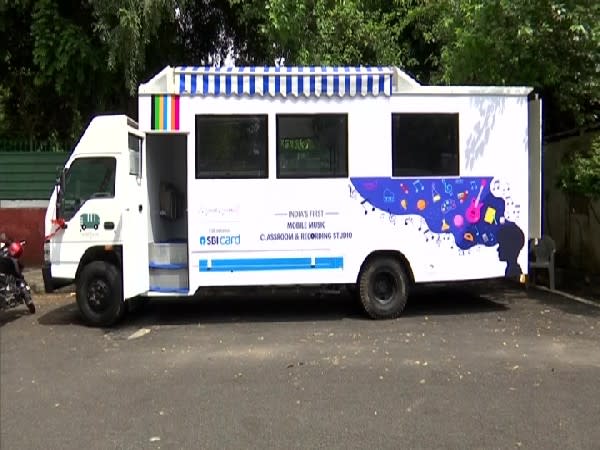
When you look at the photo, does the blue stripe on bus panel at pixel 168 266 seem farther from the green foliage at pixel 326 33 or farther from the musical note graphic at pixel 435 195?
the green foliage at pixel 326 33

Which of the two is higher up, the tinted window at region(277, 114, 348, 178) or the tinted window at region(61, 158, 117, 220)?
the tinted window at region(277, 114, 348, 178)

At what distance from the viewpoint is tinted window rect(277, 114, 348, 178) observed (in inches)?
330

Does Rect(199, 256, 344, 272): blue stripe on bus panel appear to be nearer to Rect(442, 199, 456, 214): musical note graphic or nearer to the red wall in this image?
Rect(442, 199, 456, 214): musical note graphic

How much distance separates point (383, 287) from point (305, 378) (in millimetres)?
2848

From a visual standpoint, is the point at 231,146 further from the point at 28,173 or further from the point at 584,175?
the point at 28,173

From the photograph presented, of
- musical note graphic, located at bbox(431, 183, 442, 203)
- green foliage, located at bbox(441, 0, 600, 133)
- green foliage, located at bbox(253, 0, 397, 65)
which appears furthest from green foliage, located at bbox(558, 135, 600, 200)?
green foliage, located at bbox(253, 0, 397, 65)

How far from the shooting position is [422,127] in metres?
8.53

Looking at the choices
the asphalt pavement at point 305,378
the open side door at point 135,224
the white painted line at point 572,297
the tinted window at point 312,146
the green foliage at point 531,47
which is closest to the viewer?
the asphalt pavement at point 305,378

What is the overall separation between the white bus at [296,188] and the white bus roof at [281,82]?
0.01 m

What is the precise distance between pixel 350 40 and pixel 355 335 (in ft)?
19.6

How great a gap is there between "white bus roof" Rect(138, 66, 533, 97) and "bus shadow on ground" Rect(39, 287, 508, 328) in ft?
8.92

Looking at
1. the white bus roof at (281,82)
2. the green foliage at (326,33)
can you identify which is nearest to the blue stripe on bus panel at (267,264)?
the white bus roof at (281,82)

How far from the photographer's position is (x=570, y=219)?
12391mm

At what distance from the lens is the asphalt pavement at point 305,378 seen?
4.81m
